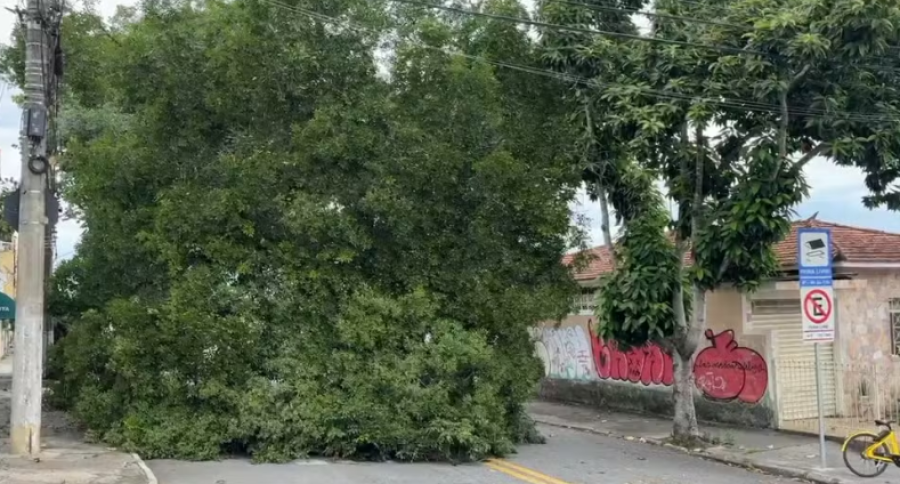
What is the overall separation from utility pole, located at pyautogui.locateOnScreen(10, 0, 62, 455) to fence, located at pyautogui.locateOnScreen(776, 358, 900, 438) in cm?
1255

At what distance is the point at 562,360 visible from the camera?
76.8 feet

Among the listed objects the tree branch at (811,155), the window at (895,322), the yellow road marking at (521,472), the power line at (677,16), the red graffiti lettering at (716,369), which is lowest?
the yellow road marking at (521,472)

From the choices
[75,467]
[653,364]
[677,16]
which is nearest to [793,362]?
[653,364]

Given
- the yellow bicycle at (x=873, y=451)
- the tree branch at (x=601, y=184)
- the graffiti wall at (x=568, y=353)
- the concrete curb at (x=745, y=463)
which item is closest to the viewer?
the yellow bicycle at (x=873, y=451)

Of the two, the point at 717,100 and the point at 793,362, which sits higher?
the point at 717,100

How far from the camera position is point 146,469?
Result: 35.7 feet

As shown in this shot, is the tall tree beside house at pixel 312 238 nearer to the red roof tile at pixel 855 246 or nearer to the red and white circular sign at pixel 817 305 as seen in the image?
the red and white circular sign at pixel 817 305

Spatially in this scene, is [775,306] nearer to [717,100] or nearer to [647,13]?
[717,100]

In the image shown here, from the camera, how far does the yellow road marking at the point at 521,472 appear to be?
442 inches

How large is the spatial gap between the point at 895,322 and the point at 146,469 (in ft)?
48.0

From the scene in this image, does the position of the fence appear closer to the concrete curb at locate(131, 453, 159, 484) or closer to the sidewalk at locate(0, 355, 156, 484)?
the concrete curb at locate(131, 453, 159, 484)

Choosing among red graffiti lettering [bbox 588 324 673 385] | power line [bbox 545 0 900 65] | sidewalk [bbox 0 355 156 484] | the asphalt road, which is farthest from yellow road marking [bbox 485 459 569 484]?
power line [bbox 545 0 900 65]

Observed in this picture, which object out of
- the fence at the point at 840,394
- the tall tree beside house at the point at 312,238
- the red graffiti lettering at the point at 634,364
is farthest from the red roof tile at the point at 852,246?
the tall tree beside house at the point at 312,238

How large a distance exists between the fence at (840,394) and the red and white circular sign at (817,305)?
413cm
